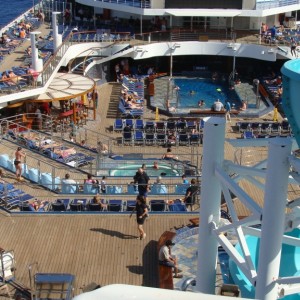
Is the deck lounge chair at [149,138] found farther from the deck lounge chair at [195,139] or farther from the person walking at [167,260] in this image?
the person walking at [167,260]

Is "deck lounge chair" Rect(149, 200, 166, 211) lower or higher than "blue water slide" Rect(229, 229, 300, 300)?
lower

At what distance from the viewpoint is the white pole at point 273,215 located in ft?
22.9

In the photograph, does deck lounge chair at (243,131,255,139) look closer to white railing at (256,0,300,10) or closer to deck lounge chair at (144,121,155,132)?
deck lounge chair at (144,121,155,132)

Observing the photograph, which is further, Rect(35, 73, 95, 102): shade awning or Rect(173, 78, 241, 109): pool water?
Rect(173, 78, 241, 109): pool water

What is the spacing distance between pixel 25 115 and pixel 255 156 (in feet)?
30.3

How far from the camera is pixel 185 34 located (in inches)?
1332

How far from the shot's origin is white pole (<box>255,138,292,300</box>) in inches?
274

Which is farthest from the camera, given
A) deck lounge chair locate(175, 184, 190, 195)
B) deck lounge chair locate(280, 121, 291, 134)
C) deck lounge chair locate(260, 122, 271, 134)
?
deck lounge chair locate(280, 121, 291, 134)

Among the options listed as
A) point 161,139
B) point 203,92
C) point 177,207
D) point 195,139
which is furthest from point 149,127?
point 177,207

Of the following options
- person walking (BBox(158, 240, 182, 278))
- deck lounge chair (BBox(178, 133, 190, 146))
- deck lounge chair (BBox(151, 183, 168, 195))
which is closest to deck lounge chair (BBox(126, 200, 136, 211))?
deck lounge chair (BBox(151, 183, 168, 195))

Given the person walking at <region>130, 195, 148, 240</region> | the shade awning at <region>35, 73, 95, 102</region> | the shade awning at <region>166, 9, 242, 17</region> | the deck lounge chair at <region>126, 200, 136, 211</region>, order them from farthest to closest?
1. the shade awning at <region>166, 9, 242, 17</region>
2. the shade awning at <region>35, 73, 95, 102</region>
3. the deck lounge chair at <region>126, 200, 136, 211</region>
4. the person walking at <region>130, 195, 148, 240</region>

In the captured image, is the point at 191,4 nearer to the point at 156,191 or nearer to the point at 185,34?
the point at 185,34

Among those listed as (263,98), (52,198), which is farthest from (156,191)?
(263,98)

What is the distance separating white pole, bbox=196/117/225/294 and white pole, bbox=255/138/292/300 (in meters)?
1.18
